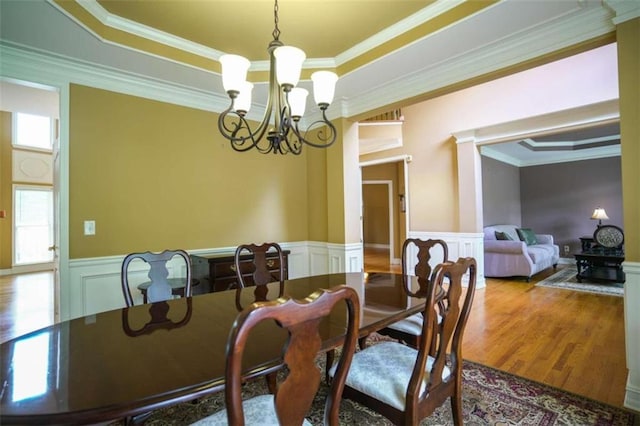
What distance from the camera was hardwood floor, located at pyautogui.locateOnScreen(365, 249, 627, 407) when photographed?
220 cm

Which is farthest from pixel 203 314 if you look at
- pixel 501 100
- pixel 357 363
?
pixel 501 100

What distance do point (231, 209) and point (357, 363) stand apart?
2.39 meters

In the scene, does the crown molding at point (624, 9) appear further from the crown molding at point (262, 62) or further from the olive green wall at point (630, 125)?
the crown molding at point (262, 62)

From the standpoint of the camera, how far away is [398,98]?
305cm

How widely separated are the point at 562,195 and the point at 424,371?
8470mm

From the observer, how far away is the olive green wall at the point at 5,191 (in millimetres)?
6617

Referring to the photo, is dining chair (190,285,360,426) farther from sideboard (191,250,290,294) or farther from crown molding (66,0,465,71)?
crown molding (66,0,465,71)

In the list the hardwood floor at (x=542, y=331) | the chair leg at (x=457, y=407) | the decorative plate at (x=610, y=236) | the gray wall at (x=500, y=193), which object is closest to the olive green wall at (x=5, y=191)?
the hardwood floor at (x=542, y=331)

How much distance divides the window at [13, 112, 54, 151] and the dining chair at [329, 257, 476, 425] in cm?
866

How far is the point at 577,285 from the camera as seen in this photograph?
4.95 meters

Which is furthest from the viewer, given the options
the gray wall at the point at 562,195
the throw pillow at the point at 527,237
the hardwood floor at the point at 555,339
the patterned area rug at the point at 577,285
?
the gray wall at the point at 562,195

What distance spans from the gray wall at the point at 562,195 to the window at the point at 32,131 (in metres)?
9.93

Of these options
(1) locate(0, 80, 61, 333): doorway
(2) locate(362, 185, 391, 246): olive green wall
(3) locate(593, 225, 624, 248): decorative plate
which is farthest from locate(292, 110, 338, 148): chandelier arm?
(2) locate(362, 185, 391, 246): olive green wall

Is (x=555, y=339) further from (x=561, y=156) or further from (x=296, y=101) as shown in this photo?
(x=561, y=156)
